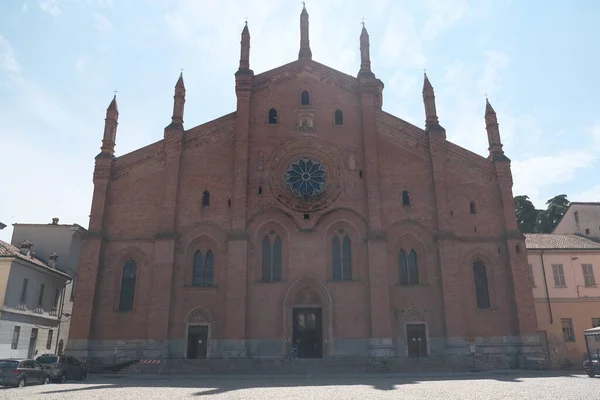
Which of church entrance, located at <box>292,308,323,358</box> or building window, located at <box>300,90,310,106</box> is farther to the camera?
building window, located at <box>300,90,310,106</box>

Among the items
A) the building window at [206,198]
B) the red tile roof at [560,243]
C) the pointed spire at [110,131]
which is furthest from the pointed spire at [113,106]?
the red tile roof at [560,243]

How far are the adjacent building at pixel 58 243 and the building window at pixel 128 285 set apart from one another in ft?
33.2

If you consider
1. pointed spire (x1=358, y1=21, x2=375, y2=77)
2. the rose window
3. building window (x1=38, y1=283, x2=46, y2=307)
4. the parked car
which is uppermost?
pointed spire (x1=358, y1=21, x2=375, y2=77)

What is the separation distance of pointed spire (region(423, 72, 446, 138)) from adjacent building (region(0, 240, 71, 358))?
26431 millimetres

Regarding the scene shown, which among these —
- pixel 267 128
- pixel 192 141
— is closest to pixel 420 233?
pixel 267 128

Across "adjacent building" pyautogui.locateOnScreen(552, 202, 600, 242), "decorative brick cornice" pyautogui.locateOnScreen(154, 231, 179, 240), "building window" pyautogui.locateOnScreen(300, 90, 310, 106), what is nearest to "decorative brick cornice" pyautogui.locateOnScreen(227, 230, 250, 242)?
"decorative brick cornice" pyautogui.locateOnScreen(154, 231, 179, 240)

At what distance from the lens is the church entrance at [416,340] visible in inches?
1054

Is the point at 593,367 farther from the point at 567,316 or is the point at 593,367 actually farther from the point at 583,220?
the point at 583,220

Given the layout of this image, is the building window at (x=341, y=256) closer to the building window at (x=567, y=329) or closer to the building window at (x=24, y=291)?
the building window at (x=567, y=329)

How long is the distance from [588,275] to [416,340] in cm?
1447

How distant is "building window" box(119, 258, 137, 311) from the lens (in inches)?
1070

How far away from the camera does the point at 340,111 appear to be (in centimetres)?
Result: 3120

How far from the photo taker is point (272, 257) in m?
28.1

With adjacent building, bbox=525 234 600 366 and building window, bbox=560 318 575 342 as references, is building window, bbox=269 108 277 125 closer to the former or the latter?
adjacent building, bbox=525 234 600 366
